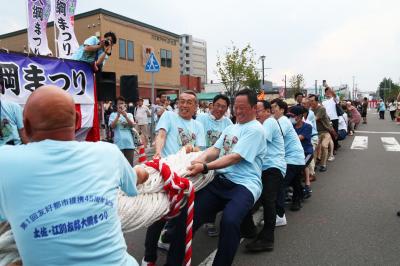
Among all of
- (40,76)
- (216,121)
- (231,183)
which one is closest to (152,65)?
(40,76)

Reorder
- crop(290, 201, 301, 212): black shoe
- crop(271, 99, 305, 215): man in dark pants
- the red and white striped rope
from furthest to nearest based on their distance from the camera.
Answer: crop(290, 201, 301, 212): black shoe
crop(271, 99, 305, 215): man in dark pants
the red and white striped rope

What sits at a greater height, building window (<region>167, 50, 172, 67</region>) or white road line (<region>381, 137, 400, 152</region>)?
building window (<region>167, 50, 172, 67</region>)

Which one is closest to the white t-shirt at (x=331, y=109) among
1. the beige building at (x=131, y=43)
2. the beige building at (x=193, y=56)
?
the beige building at (x=131, y=43)

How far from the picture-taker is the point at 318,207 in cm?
568

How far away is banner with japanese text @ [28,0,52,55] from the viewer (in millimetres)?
7055

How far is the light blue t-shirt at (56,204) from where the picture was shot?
1.50m

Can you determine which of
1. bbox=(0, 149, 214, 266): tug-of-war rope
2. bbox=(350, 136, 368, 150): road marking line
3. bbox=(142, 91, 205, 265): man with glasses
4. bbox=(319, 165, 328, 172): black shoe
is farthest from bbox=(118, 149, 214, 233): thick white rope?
bbox=(350, 136, 368, 150): road marking line

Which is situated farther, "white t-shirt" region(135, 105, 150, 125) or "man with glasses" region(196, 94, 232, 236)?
"white t-shirt" region(135, 105, 150, 125)

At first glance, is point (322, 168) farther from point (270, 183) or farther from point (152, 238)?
point (152, 238)

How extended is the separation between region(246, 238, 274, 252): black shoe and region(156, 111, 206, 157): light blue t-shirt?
1.28m

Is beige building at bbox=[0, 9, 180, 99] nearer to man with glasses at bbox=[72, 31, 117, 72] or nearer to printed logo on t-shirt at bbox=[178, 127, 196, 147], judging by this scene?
man with glasses at bbox=[72, 31, 117, 72]

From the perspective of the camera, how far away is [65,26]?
24.5 ft

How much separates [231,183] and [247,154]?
0.32 m

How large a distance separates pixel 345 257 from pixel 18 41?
34.8 meters
